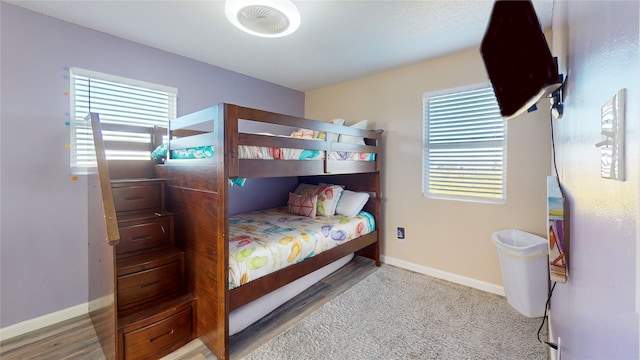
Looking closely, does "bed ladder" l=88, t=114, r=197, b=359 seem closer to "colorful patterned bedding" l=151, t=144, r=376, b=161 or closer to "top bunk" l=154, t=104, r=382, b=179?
"colorful patterned bedding" l=151, t=144, r=376, b=161

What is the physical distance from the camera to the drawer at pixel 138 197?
2.03 meters

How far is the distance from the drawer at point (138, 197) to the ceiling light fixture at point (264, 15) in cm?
142

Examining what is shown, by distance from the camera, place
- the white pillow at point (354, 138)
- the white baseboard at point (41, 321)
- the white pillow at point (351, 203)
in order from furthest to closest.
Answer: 1. the white pillow at point (351, 203)
2. the white pillow at point (354, 138)
3. the white baseboard at point (41, 321)

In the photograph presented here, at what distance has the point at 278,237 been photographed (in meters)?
2.14

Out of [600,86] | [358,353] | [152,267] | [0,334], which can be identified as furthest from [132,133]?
[600,86]

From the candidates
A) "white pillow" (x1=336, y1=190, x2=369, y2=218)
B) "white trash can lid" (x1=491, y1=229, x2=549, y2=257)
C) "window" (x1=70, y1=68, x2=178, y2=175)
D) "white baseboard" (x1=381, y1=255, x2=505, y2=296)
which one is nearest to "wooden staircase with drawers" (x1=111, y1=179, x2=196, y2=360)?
"window" (x1=70, y1=68, x2=178, y2=175)

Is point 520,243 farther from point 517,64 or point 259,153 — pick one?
point 517,64

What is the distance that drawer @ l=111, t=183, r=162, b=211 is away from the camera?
6.66 feet

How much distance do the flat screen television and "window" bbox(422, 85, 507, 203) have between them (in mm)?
2315

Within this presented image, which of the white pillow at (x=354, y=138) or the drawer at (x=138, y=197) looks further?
the white pillow at (x=354, y=138)

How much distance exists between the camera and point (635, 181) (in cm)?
40

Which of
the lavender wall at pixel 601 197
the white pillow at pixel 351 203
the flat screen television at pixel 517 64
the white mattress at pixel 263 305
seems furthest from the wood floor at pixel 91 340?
the flat screen television at pixel 517 64

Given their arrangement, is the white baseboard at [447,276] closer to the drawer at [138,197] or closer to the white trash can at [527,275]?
the white trash can at [527,275]

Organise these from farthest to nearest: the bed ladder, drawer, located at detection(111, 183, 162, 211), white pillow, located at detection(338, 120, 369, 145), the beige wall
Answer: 1. white pillow, located at detection(338, 120, 369, 145)
2. the beige wall
3. drawer, located at detection(111, 183, 162, 211)
4. the bed ladder
